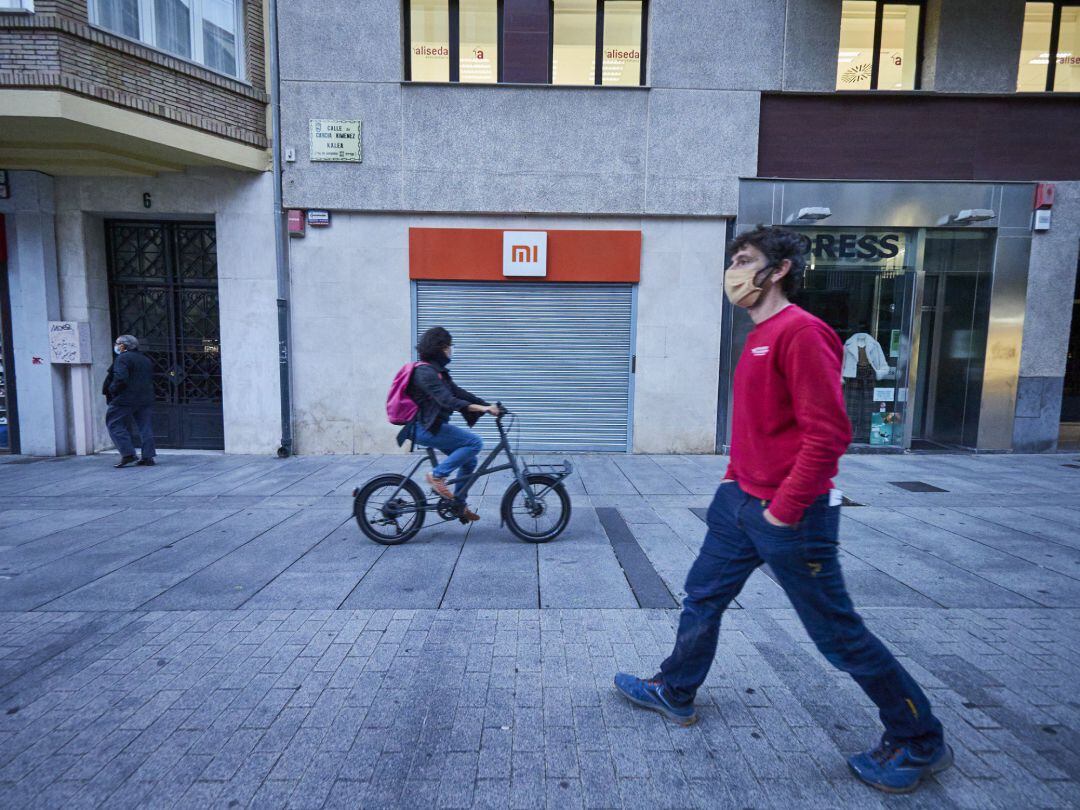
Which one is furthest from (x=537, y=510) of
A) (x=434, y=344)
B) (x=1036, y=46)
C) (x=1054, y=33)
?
(x=1054, y=33)

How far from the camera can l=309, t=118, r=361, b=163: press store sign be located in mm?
8727

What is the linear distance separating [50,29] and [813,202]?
1053 cm

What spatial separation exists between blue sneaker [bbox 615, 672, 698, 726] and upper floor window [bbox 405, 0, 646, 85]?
29.3 ft

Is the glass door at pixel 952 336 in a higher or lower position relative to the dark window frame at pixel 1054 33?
lower

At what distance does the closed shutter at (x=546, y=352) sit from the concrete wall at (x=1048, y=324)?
21.3ft

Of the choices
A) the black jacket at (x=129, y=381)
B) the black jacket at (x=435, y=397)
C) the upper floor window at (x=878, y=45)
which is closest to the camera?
the black jacket at (x=435, y=397)

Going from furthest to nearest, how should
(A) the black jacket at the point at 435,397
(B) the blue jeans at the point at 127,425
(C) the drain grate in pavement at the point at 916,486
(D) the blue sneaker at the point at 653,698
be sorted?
(B) the blue jeans at the point at 127,425 < (C) the drain grate in pavement at the point at 916,486 < (A) the black jacket at the point at 435,397 < (D) the blue sneaker at the point at 653,698

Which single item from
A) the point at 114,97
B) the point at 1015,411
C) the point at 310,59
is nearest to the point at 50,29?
the point at 114,97

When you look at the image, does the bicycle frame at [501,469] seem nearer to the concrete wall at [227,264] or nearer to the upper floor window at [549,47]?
the concrete wall at [227,264]

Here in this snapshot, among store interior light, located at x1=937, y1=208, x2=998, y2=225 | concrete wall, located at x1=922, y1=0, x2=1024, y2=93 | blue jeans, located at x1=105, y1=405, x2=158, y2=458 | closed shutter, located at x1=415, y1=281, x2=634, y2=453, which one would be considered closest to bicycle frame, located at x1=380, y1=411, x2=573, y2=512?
closed shutter, located at x1=415, y1=281, x2=634, y2=453

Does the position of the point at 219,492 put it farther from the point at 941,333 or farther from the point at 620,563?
the point at 941,333

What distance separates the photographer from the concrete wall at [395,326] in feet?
29.6

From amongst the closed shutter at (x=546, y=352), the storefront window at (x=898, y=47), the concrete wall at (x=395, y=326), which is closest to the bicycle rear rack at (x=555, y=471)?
the closed shutter at (x=546, y=352)

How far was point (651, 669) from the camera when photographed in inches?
117
